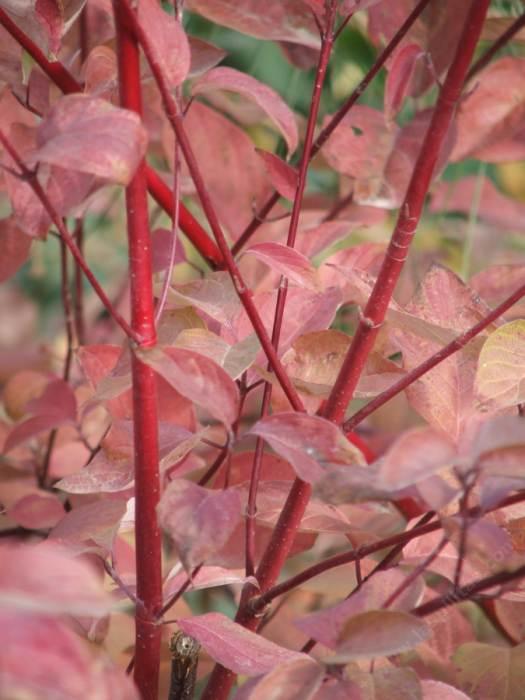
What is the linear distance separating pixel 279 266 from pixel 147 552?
0.13 m

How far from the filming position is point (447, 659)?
507mm

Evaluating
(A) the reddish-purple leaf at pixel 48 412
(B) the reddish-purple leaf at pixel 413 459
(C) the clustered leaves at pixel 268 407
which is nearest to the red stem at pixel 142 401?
(C) the clustered leaves at pixel 268 407

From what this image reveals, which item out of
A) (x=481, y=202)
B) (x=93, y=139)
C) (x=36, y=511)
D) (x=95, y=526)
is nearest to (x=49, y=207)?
(x=93, y=139)

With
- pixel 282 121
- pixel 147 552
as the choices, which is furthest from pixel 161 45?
pixel 147 552

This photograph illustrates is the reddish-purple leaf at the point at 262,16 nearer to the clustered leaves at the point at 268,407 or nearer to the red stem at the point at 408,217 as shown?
the clustered leaves at the point at 268,407

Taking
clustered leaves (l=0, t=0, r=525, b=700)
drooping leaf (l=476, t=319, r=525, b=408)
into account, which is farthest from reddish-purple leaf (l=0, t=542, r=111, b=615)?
drooping leaf (l=476, t=319, r=525, b=408)

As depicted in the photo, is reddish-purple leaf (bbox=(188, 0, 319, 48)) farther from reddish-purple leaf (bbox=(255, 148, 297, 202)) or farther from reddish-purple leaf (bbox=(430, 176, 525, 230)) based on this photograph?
reddish-purple leaf (bbox=(430, 176, 525, 230))

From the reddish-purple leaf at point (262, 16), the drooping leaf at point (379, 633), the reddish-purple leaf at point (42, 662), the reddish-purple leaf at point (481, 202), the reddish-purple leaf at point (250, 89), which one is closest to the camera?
the reddish-purple leaf at point (42, 662)

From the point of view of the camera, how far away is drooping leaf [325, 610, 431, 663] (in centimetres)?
28

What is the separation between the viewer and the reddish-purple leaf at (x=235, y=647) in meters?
0.34

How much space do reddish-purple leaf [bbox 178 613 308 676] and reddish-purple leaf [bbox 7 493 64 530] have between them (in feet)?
0.58

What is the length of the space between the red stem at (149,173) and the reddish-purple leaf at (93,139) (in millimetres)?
114

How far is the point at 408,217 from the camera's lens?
Result: 0.35 meters

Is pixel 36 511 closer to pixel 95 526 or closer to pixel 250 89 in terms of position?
pixel 95 526
